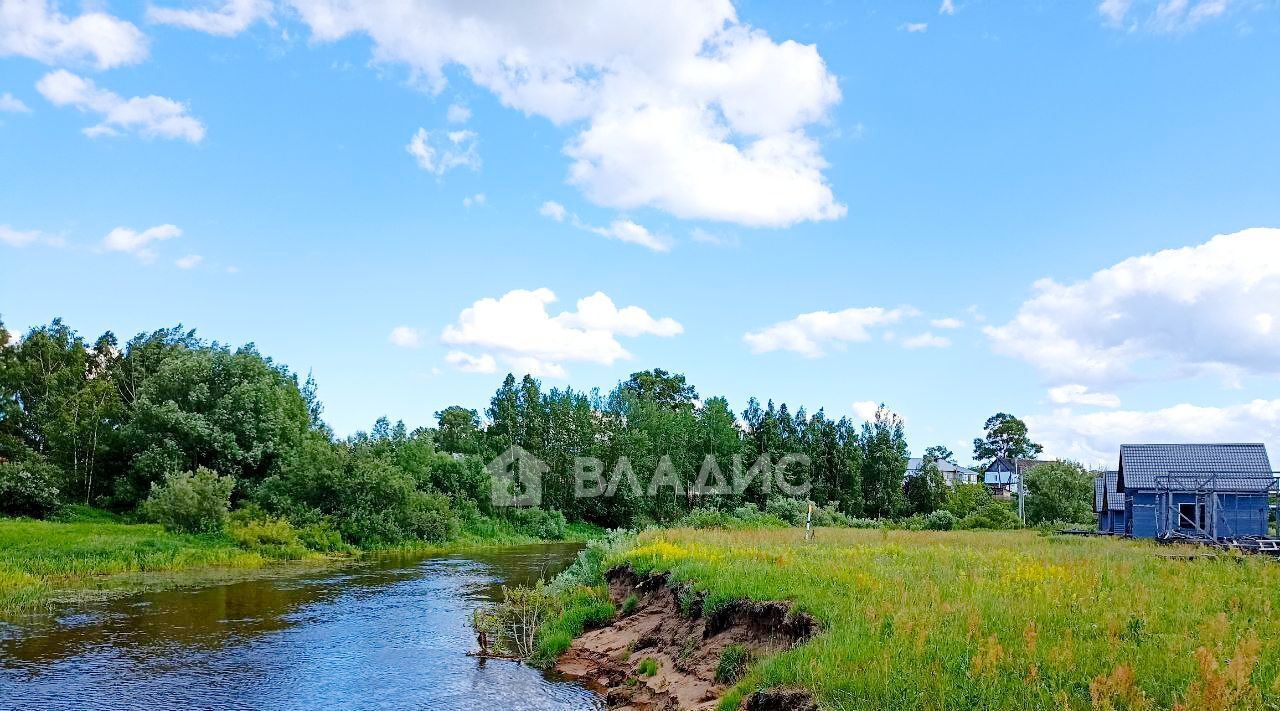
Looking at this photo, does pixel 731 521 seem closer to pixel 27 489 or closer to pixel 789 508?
pixel 789 508

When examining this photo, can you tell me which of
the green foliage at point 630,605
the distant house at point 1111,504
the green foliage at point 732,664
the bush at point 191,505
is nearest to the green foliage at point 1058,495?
the distant house at point 1111,504

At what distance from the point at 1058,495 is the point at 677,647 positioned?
191ft

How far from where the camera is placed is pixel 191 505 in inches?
1698

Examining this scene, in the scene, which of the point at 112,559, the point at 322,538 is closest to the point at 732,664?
the point at 112,559

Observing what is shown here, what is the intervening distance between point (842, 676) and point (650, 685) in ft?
20.1

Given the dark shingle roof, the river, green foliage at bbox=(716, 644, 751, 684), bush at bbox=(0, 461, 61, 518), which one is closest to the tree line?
bush at bbox=(0, 461, 61, 518)

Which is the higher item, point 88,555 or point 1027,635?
point 1027,635

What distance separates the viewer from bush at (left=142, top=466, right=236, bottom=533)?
141ft

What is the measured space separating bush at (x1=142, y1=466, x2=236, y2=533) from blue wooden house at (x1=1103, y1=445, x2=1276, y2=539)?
46115 millimetres

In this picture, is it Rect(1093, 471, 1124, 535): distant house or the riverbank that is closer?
the riverbank

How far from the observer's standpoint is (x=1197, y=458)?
40.1m

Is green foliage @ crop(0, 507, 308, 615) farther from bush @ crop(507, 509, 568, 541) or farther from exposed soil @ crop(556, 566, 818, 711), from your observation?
bush @ crop(507, 509, 568, 541)

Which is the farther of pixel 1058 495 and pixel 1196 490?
pixel 1058 495

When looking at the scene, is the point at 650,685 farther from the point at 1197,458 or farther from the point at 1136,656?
the point at 1197,458
